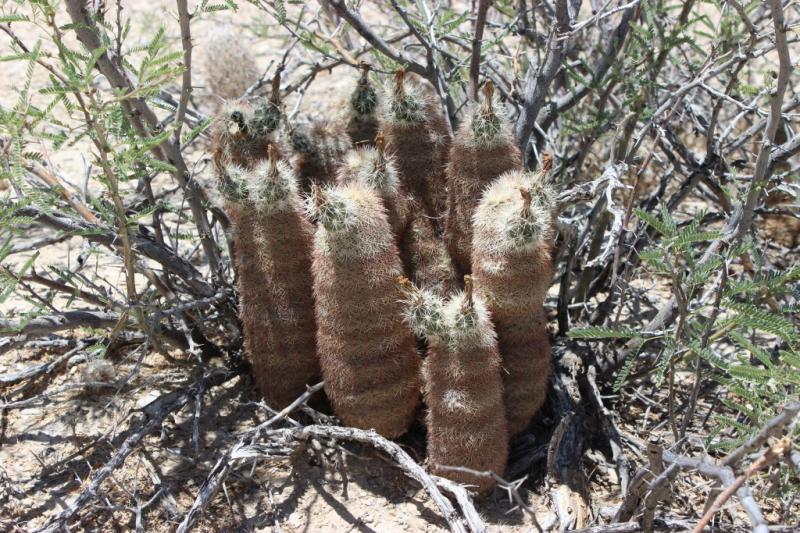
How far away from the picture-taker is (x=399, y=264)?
3162mm

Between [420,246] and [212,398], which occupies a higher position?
[420,246]

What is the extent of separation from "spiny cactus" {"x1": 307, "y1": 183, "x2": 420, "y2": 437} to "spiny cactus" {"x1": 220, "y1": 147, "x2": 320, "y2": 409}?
204 mm

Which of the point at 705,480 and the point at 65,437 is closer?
the point at 705,480

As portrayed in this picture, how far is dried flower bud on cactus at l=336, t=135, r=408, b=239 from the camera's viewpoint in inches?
127

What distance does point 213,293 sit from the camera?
3.88 meters

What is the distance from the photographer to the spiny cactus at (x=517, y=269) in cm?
296

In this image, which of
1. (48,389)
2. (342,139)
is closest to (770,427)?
(342,139)

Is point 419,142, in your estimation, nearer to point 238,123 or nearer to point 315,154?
point 315,154

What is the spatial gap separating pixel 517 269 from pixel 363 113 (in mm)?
1163

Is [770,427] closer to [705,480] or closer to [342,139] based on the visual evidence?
[705,480]

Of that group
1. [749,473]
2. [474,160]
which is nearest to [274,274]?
[474,160]

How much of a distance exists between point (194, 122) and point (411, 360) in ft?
7.15

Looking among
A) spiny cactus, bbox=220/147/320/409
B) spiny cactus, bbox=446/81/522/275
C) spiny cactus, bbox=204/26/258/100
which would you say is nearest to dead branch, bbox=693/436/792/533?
spiny cactus, bbox=446/81/522/275

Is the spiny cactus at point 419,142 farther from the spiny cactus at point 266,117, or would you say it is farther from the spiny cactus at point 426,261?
the spiny cactus at point 266,117
